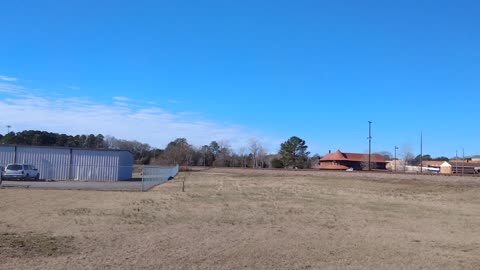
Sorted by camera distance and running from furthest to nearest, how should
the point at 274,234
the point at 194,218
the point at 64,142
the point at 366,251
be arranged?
the point at 64,142 < the point at 194,218 < the point at 274,234 < the point at 366,251

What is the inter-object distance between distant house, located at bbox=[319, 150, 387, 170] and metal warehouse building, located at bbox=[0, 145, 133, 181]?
8668 centimetres

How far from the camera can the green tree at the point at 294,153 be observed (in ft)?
478

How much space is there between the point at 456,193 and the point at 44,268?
33.4m

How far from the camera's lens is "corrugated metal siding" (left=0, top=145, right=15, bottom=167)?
55906 millimetres

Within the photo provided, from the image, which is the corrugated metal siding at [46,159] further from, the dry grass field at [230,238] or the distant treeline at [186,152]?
the distant treeline at [186,152]

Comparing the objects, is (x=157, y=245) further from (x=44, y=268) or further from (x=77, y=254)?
(x=44, y=268)

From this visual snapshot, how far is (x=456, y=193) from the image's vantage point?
36156 mm

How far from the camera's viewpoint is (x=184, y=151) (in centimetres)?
14788

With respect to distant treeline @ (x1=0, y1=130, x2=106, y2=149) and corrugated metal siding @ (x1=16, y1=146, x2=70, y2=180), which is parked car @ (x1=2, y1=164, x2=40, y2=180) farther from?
distant treeline @ (x1=0, y1=130, x2=106, y2=149)

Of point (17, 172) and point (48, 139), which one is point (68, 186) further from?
point (48, 139)

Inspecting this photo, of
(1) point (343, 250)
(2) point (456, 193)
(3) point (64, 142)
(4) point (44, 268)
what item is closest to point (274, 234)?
→ (1) point (343, 250)

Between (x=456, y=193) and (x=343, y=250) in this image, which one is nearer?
(x=343, y=250)

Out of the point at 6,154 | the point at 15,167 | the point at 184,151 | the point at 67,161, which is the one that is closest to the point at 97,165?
the point at 67,161

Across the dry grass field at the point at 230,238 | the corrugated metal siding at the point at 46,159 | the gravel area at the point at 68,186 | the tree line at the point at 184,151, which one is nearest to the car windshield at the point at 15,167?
the gravel area at the point at 68,186
